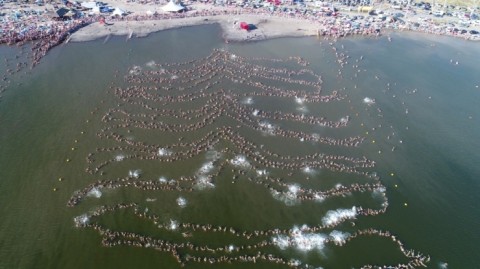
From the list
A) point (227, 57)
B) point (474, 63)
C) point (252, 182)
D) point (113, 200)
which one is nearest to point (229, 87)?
point (227, 57)

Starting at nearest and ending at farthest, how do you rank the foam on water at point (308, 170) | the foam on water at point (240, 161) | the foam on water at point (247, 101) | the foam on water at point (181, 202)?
1. the foam on water at point (181, 202)
2. the foam on water at point (308, 170)
3. the foam on water at point (240, 161)
4. the foam on water at point (247, 101)

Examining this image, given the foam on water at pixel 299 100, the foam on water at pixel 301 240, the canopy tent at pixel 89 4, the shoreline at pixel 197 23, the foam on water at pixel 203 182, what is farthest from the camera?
the canopy tent at pixel 89 4

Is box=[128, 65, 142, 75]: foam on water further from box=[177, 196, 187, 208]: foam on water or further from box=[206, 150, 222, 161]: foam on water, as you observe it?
box=[177, 196, 187, 208]: foam on water

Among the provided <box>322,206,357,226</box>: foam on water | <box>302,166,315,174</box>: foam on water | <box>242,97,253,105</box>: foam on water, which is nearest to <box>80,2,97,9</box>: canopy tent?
<box>242,97,253,105</box>: foam on water

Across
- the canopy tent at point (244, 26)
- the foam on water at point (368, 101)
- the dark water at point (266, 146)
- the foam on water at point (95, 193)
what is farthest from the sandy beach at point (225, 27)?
the foam on water at point (95, 193)

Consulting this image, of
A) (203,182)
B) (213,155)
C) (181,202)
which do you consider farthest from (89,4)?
(181,202)

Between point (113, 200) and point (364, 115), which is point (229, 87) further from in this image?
point (113, 200)

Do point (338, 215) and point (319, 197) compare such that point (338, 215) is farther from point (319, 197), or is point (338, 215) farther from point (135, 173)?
point (135, 173)

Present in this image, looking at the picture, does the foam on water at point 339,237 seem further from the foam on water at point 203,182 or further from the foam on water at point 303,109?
the foam on water at point 303,109
